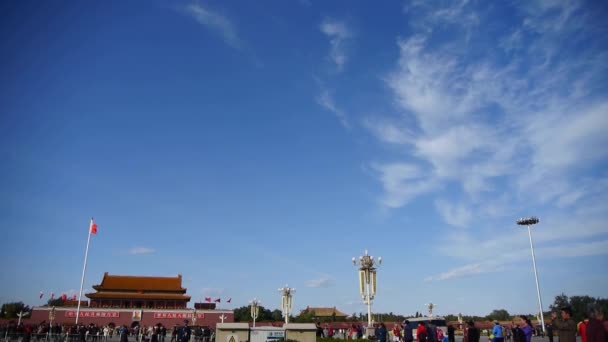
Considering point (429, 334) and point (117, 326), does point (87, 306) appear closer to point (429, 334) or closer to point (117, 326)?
point (117, 326)

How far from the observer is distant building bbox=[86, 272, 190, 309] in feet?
165

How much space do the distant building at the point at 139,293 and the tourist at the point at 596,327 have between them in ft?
168

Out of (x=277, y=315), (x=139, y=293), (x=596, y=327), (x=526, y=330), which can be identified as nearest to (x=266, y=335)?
(x=526, y=330)

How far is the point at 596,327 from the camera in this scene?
632 cm

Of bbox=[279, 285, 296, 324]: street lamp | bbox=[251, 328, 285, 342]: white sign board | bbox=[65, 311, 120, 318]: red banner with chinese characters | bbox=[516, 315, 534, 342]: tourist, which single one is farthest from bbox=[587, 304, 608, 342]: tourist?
bbox=[65, 311, 120, 318]: red banner with chinese characters

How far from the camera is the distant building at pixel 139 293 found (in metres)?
50.2

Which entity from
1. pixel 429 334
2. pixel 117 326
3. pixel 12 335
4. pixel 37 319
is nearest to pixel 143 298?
pixel 117 326

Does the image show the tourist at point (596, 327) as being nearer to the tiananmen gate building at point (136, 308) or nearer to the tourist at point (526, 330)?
the tourist at point (526, 330)

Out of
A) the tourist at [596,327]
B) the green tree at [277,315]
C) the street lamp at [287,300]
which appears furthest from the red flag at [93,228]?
the green tree at [277,315]

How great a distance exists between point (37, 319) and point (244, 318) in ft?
102

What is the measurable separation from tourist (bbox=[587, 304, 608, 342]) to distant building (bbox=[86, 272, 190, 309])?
51163mm

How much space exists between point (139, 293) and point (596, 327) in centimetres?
5332

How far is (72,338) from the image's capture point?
2639 cm

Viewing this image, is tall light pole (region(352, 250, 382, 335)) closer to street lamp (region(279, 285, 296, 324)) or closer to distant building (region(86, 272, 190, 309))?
street lamp (region(279, 285, 296, 324))
